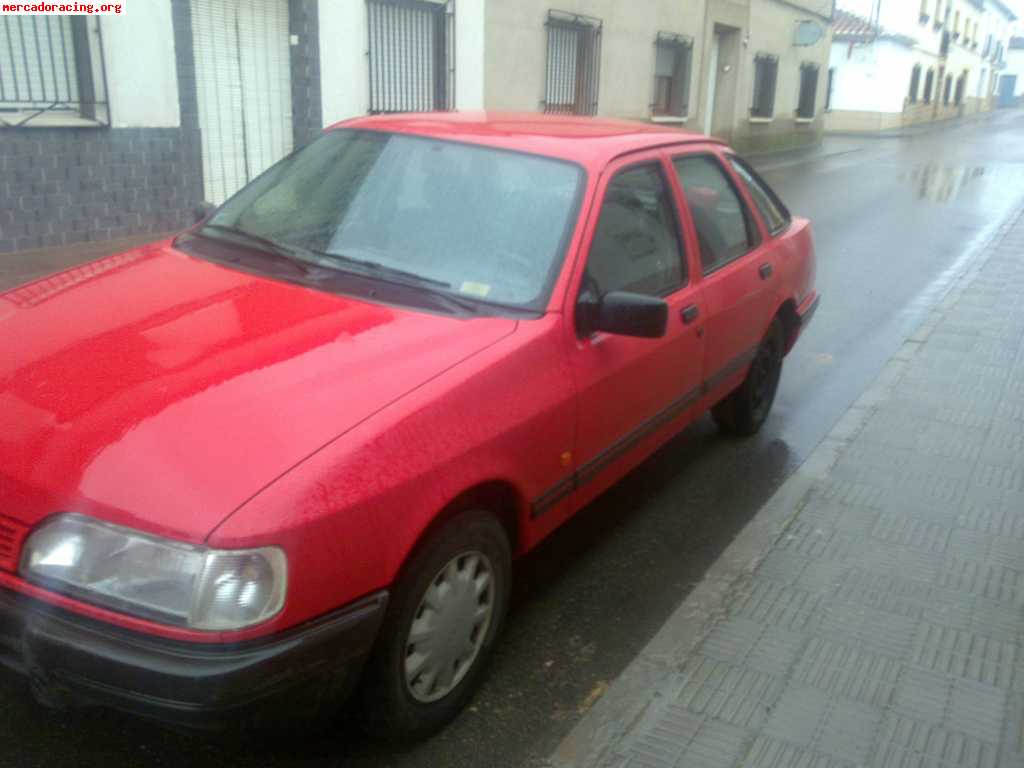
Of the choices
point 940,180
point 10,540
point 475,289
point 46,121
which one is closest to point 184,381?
point 10,540

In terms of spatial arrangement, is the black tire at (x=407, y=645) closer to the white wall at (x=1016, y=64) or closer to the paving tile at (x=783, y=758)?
the paving tile at (x=783, y=758)

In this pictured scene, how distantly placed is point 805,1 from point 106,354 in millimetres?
29322

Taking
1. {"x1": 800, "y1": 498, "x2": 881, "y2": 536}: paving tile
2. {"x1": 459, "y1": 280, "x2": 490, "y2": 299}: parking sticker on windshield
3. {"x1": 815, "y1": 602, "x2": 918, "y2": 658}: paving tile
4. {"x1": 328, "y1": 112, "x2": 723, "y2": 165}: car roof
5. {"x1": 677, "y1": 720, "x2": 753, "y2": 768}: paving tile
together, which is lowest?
{"x1": 800, "y1": 498, "x2": 881, "y2": 536}: paving tile

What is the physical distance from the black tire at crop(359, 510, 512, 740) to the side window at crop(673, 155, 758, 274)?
1.93 metres

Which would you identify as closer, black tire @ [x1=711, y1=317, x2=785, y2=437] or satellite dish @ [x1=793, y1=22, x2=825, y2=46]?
black tire @ [x1=711, y1=317, x2=785, y2=437]

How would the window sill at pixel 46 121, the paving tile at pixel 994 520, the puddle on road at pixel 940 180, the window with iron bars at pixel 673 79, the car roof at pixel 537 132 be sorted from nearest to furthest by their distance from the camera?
the car roof at pixel 537 132 < the paving tile at pixel 994 520 < the window sill at pixel 46 121 < the puddle on road at pixel 940 180 < the window with iron bars at pixel 673 79

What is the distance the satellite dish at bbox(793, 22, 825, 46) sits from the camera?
26.4 m

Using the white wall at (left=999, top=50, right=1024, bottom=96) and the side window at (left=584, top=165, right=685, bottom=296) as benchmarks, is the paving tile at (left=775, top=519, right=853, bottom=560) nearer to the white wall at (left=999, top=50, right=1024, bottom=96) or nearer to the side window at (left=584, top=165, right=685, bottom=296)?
the side window at (left=584, top=165, right=685, bottom=296)

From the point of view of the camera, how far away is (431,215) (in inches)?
139

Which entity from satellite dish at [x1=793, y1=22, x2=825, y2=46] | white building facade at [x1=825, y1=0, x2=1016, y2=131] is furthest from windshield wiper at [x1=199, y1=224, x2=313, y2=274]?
white building facade at [x1=825, y1=0, x2=1016, y2=131]

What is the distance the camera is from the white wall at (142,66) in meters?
9.39

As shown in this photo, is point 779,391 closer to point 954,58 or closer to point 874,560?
point 874,560

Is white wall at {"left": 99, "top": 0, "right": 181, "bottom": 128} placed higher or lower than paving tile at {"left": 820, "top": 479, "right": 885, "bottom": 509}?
higher

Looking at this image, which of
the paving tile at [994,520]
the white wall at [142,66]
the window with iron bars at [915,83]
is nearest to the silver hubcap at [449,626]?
the paving tile at [994,520]
